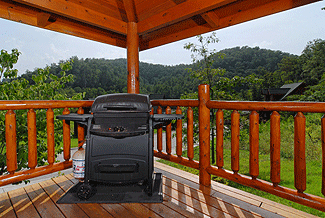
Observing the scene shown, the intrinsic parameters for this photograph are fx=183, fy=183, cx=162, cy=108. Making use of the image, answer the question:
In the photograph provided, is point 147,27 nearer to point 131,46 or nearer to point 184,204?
point 131,46

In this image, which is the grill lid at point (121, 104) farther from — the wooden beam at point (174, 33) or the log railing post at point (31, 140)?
the wooden beam at point (174, 33)

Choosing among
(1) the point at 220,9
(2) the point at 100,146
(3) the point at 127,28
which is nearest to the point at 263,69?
(1) the point at 220,9

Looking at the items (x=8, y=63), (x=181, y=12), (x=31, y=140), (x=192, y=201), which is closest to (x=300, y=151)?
(x=192, y=201)

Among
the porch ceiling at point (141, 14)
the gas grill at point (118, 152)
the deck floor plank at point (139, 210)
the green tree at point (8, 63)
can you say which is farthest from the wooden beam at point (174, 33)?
the deck floor plank at point (139, 210)

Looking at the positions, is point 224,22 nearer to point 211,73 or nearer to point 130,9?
point 130,9

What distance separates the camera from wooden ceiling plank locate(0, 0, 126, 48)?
7.66 ft

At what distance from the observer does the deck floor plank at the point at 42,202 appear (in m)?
1.51

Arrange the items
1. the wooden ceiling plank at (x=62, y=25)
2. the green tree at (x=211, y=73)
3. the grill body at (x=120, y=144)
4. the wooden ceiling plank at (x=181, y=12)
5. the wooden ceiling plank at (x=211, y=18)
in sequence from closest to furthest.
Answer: the grill body at (x=120, y=144) < the wooden ceiling plank at (x=181, y=12) < the wooden ceiling plank at (x=62, y=25) < the wooden ceiling plank at (x=211, y=18) < the green tree at (x=211, y=73)

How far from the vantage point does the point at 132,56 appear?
118 inches

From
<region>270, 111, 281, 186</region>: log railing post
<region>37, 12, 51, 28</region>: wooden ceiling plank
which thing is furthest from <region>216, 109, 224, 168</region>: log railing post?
<region>37, 12, 51, 28</region>: wooden ceiling plank

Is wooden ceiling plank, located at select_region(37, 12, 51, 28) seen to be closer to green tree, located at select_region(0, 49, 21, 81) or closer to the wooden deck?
green tree, located at select_region(0, 49, 21, 81)

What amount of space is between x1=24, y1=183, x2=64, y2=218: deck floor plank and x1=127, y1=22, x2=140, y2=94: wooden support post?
1.76 m

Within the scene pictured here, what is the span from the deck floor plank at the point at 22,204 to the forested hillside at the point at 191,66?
2561 mm

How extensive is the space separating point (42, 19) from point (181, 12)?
188 cm
